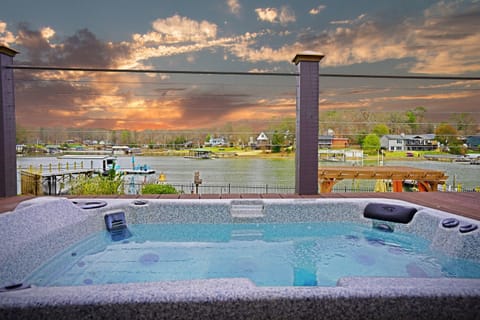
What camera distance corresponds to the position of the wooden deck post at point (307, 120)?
9.99 ft

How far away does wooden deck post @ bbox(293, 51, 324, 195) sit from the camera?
120 inches

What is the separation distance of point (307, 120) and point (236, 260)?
1.52m

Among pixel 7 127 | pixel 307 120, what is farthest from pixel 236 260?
pixel 7 127

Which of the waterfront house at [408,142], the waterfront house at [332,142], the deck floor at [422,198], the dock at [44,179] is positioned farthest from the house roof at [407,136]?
the dock at [44,179]

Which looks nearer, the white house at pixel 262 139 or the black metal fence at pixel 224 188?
the white house at pixel 262 139

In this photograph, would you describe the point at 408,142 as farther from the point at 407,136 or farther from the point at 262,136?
the point at 262,136

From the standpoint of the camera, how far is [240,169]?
6262 mm

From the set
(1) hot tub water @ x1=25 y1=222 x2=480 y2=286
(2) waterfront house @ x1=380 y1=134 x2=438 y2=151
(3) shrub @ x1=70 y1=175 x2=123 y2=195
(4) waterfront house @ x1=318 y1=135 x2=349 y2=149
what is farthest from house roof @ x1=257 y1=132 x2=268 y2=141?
(1) hot tub water @ x1=25 y1=222 x2=480 y2=286

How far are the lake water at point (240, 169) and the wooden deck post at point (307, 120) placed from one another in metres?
1.29

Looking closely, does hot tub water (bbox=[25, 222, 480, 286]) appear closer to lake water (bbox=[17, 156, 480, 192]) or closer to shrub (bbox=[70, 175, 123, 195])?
shrub (bbox=[70, 175, 123, 195])

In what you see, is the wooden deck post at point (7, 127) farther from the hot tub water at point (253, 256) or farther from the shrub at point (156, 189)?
the shrub at point (156, 189)

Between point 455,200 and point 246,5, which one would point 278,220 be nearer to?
point 455,200

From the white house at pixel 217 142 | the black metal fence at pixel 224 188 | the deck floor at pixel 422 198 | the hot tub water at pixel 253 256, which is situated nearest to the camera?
the hot tub water at pixel 253 256

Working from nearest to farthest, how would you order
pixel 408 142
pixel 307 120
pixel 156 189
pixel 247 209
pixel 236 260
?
pixel 236 260, pixel 247 209, pixel 307 120, pixel 156 189, pixel 408 142
